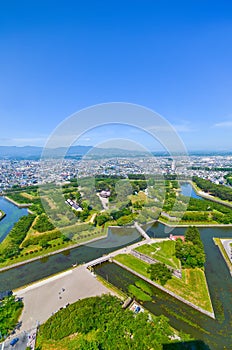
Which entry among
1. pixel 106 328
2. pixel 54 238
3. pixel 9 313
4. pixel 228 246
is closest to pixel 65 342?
pixel 106 328

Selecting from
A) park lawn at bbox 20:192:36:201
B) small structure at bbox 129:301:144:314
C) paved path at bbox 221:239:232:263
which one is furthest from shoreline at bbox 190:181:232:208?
park lawn at bbox 20:192:36:201

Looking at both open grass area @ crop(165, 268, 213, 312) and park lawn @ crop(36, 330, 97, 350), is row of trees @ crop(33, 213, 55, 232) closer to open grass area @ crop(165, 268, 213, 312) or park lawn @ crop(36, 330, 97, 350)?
park lawn @ crop(36, 330, 97, 350)

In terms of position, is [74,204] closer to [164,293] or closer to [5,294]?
[5,294]

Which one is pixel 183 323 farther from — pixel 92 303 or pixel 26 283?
pixel 26 283

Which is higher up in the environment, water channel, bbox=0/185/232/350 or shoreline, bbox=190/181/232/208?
shoreline, bbox=190/181/232/208

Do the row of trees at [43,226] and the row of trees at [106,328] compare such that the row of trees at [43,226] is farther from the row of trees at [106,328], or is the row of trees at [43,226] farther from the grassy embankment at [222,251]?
the grassy embankment at [222,251]

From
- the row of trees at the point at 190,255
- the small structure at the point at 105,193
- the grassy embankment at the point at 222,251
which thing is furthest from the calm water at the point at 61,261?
the small structure at the point at 105,193
